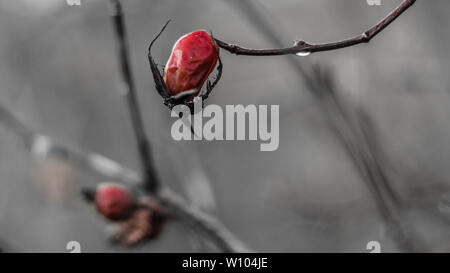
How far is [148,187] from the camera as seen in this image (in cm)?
150

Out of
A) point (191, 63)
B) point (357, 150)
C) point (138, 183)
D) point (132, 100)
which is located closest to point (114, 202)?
point (138, 183)

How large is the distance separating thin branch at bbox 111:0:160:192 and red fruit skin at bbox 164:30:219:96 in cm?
25

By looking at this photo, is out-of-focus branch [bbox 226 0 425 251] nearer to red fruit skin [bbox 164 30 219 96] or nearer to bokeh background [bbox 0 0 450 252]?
bokeh background [bbox 0 0 450 252]

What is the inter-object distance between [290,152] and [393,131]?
7.41ft

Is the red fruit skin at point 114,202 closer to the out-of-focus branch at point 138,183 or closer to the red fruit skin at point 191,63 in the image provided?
the out-of-focus branch at point 138,183

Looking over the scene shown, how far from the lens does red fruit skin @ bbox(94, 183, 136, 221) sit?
1.48m

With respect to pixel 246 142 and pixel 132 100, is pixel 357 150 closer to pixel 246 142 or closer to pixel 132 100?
pixel 132 100

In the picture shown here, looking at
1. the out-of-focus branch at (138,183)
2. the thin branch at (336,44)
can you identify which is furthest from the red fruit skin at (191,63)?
the out-of-focus branch at (138,183)

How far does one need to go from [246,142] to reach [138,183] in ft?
11.4

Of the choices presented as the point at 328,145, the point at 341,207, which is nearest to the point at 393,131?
the point at 328,145

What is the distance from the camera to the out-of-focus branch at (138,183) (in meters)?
1.39

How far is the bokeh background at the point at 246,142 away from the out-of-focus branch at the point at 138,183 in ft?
0.53

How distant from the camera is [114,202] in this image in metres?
1.48
